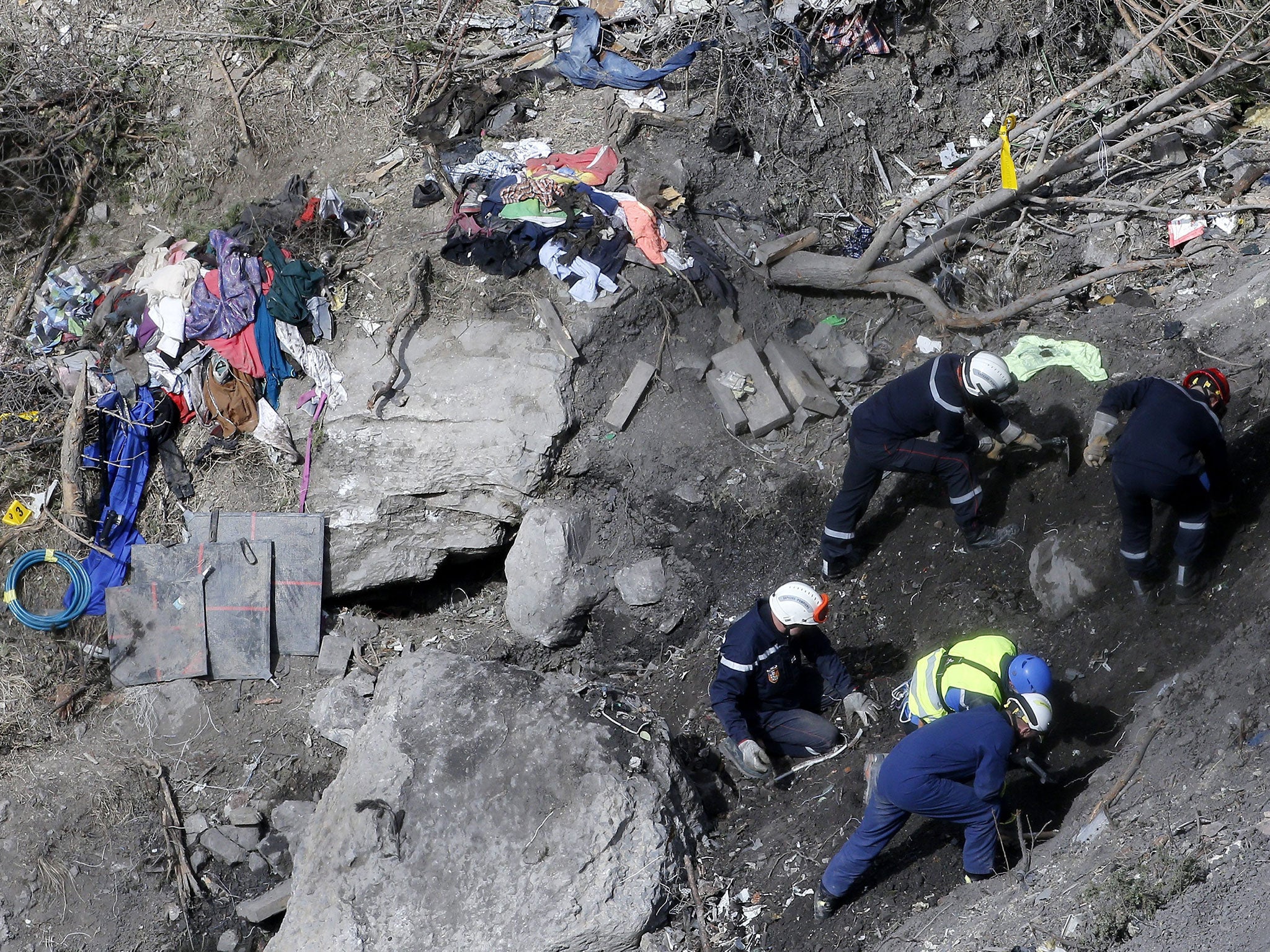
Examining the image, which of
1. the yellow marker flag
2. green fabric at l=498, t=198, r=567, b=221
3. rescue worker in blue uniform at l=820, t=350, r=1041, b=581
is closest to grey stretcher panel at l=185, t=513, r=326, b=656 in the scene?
green fabric at l=498, t=198, r=567, b=221

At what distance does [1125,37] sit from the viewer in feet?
25.2

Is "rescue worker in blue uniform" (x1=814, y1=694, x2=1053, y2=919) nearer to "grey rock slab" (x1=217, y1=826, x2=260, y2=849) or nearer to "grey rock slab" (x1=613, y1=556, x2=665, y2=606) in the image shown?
"grey rock slab" (x1=613, y1=556, x2=665, y2=606)

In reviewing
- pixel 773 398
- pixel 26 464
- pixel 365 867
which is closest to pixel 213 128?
pixel 26 464

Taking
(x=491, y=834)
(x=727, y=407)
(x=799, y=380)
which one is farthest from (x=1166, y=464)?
(x=491, y=834)

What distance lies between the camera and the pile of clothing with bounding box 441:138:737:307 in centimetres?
676

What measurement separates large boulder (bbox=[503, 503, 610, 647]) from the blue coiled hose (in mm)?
2961

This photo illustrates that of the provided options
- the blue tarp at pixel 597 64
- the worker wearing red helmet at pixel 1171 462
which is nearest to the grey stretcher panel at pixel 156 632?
the blue tarp at pixel 597 64

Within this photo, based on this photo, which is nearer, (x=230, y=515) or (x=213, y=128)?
(x=230, y=515)

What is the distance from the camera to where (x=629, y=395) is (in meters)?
6.58

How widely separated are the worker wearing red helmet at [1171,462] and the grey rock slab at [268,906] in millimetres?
5047

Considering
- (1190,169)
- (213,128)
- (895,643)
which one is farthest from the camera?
(213,128)

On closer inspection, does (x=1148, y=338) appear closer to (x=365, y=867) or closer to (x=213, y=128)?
(x=365, y=867)

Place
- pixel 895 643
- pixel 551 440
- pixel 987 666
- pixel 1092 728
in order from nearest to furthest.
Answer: pixel 987 666, pixel 1092 728, pixel 895 643, pixel 551 440

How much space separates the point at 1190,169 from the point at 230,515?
7.24 metres
